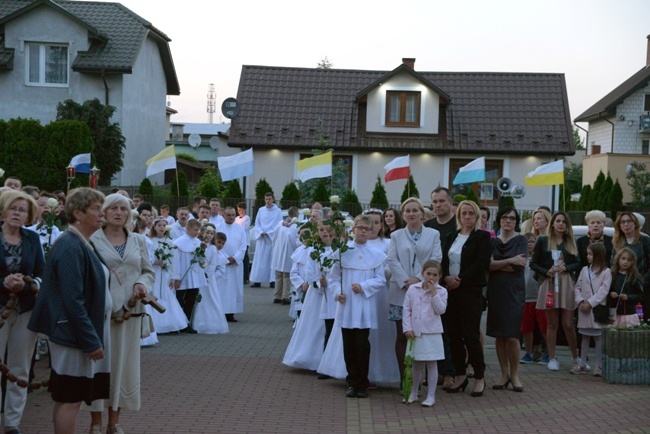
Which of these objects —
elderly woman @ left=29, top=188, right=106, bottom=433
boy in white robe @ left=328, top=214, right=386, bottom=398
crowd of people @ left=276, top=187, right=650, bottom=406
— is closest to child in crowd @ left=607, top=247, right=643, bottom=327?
crowd of people @ left=276, top=187, right=650, bottom=406

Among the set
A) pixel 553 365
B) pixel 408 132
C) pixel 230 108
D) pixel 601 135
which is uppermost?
pixel 601 135

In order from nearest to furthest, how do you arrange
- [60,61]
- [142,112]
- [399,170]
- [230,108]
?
[399,170], [230,108], [60,61], [142,112]

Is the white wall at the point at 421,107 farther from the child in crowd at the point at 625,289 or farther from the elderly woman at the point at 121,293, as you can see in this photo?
the elderly woman at the point at 121,293

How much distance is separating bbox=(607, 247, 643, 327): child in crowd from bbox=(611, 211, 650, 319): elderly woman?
0.48m

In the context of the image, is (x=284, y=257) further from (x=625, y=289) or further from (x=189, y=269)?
(x=625, y=289)

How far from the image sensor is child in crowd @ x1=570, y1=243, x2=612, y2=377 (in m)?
11.9

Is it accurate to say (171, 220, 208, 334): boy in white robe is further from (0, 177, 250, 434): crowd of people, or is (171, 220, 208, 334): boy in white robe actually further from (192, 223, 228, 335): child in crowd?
(0, 177, 250, 434): crowd of people

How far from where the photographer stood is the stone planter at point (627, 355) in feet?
36.7

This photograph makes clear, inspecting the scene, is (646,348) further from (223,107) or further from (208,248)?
(223,107)

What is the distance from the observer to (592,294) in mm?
12008

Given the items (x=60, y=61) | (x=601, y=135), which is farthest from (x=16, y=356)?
(x=601, y=135)

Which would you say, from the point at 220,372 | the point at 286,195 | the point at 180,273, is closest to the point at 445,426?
the point at 220,372

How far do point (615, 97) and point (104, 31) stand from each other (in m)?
32.6

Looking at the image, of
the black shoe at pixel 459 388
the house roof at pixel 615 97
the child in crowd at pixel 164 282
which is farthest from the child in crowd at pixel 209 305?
the house roof at pixel 615 97
